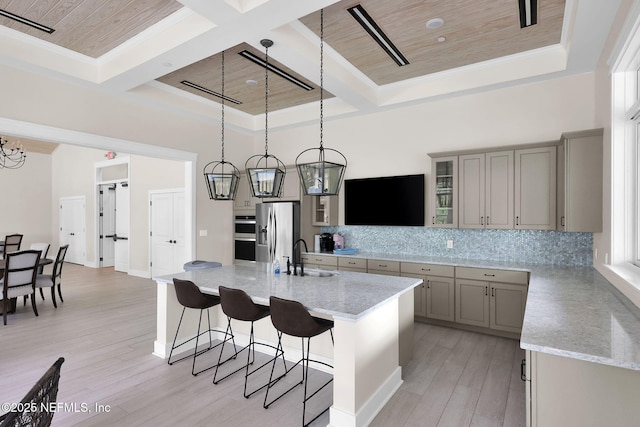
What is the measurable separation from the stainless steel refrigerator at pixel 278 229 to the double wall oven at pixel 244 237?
249mm

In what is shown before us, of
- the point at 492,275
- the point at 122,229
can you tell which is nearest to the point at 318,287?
the point at 492,275

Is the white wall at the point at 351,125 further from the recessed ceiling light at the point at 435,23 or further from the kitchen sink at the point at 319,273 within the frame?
the kitchen sink at the point at 319,273

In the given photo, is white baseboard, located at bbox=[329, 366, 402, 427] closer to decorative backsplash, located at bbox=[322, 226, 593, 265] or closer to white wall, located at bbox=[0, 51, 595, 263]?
decorative backsplash, located at bbox=[322, 226, 593, 265]

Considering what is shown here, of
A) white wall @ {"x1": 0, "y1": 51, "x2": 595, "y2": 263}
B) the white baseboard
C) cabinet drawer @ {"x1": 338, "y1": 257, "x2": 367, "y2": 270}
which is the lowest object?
the white baseboard

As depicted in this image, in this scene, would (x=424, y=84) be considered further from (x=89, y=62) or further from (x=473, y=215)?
(x=89, y=62)

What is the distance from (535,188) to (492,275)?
43.4 inches

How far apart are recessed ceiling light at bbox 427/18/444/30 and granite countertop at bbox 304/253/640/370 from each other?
253 cm

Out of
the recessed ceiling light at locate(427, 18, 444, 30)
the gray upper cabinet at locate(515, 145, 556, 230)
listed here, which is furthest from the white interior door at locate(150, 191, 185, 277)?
the gray upper cabinet at locate(515, 145, 556, 230)

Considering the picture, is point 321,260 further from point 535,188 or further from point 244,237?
point 535,188

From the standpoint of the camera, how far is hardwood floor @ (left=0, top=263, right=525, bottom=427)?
2.48 m

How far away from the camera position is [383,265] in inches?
184

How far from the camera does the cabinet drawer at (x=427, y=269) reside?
4.23m

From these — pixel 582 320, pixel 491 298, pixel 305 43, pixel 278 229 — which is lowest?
pixel 491 298

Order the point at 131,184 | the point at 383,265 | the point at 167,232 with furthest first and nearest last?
the point at 131,184, the point at 167,232, the point at 383,265
